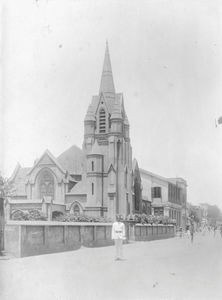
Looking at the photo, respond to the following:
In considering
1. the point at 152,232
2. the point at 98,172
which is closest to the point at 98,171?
the point at 98,172

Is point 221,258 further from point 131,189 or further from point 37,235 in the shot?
point 131,189

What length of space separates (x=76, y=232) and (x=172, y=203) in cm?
5818

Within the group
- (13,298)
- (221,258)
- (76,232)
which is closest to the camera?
(13,298)

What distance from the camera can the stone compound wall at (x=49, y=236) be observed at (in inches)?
771

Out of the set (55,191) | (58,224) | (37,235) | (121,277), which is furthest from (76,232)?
(55,191)

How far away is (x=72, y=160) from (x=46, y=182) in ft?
24.3

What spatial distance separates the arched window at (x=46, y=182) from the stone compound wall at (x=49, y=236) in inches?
1244

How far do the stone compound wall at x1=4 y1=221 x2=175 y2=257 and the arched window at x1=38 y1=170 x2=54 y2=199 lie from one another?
31589 mm

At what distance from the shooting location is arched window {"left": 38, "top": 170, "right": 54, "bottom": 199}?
200 ft

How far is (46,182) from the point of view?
61.2 meters

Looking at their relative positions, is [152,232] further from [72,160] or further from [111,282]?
[111,282]

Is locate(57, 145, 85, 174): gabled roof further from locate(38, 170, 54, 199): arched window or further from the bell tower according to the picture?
the bell tower

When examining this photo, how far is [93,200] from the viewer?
2269 inches

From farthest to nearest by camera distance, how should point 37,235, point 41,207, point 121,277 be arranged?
point 41,207, point 37,235, point 121,277
